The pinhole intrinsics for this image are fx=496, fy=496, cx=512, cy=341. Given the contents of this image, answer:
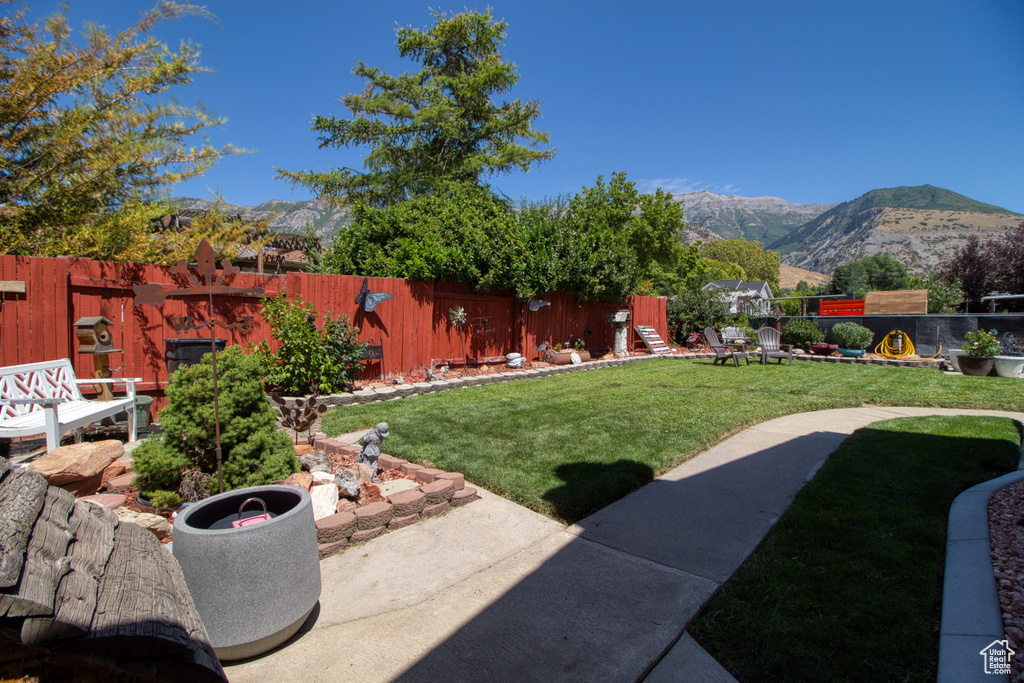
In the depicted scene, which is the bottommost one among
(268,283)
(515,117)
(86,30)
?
(268,283)

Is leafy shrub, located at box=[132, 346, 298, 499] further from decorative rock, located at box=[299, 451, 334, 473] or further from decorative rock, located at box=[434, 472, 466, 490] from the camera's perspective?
decorative rock, located at box=[434, 472, 466, 490]

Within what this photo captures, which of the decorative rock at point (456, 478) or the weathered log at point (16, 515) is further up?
the weathered log at point (16, 515)

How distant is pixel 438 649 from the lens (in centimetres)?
230

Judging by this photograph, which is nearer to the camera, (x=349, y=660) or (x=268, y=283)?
(x=349, y=660)

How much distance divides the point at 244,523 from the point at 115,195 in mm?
7548

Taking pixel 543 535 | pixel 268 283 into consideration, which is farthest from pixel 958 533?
pixel 268 283

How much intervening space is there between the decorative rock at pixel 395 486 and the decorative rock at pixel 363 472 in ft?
0.36

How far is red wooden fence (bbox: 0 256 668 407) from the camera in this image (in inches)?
216

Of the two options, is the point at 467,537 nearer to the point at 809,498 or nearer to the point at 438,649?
the point at 438,649

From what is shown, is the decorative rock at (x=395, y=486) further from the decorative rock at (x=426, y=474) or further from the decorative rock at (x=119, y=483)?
the decorative rock at (x=119, y=483)

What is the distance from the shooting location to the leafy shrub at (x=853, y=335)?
14.7 meters

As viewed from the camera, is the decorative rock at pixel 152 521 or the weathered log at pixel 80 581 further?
the decorative rock at pixel 152 521

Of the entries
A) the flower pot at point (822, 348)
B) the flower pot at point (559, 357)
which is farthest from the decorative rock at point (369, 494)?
the flower pot at point (822, 348)

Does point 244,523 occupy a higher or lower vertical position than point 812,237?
lower
